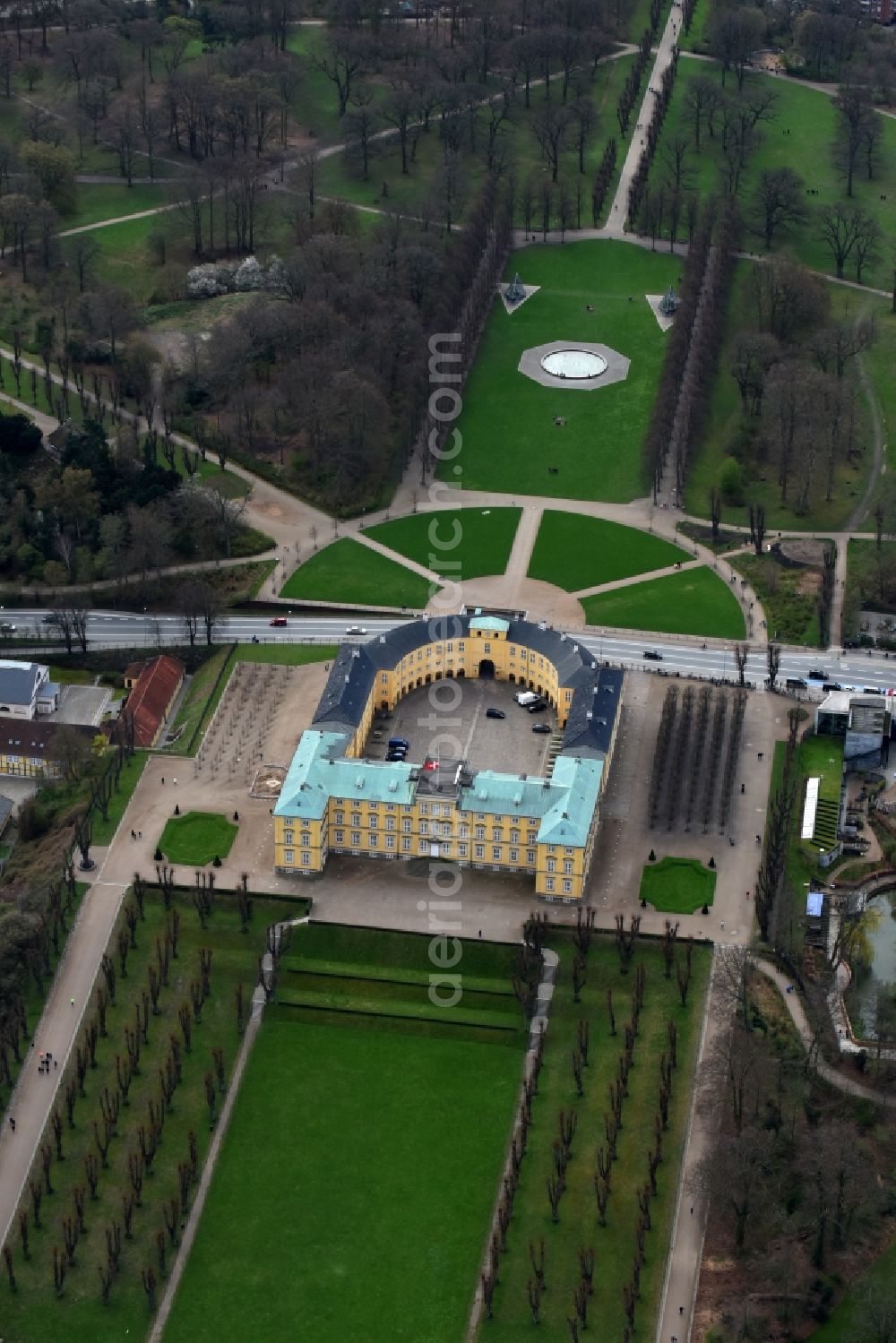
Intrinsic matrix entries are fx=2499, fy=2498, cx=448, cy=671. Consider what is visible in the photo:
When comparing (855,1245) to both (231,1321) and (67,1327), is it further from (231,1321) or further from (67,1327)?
(67,1327)

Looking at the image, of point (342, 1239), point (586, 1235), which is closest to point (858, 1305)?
point (586, 1235)

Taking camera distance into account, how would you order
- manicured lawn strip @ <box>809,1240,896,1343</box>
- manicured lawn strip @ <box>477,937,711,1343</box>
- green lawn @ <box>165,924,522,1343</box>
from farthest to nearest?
green lawn @ <box>165,924,522,1343</box>
manicured lawn strip @ <box>477,937,711,1343</box>
manicured lawn strip @ <box>809,1240,896,1343</box>

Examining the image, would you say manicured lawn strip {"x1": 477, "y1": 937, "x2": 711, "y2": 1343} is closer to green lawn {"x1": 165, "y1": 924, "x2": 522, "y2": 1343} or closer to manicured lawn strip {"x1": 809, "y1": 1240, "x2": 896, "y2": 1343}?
green lawn {"x1": 165, "y1": 924, "x2": 522, "y2": 1343}

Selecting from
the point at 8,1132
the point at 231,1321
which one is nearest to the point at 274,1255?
the point at 231,1321

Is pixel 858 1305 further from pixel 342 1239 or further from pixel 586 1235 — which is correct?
pixel 342 1239

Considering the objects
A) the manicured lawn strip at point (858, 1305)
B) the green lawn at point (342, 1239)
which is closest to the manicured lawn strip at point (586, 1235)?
the green lawn at point (342, 1239)

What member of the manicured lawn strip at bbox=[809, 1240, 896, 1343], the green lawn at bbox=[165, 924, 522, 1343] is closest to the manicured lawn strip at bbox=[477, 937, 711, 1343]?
the green lawn at bbox=[165, 924, 522, 1343]

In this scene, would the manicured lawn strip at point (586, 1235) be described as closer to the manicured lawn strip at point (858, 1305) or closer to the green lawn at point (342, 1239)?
the green lawn at point (342, 1239)

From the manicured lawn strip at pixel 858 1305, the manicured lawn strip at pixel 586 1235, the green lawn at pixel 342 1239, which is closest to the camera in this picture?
the manicured lawn strip at pixel 858 1305
